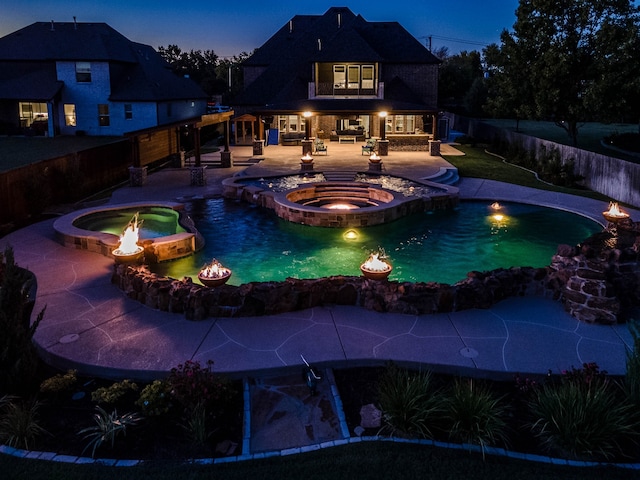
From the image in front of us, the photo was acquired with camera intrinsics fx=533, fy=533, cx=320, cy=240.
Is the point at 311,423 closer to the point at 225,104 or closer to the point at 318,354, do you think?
the point at 318,354

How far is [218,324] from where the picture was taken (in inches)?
352

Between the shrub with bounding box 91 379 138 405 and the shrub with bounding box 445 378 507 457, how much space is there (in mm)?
4072

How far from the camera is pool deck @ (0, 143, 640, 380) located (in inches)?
300

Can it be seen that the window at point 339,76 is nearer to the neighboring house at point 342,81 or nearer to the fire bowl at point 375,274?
the neighboring house at point 342,81

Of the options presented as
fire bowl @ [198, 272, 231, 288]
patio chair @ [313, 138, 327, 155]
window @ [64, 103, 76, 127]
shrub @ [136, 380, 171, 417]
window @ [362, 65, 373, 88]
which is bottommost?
shrub @ [136, 380, 171, 417]

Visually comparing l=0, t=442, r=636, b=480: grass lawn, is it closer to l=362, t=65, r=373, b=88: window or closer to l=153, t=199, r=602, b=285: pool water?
l=153, t=199, r=602, b=285: pool water

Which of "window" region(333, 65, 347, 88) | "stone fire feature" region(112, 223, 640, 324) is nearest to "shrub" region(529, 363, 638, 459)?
"stone fire feature" region(112, 223, 640, 324)

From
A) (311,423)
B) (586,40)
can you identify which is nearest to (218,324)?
(311,423)

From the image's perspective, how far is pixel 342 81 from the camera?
37.2m

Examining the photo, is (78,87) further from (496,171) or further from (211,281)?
(211,281)

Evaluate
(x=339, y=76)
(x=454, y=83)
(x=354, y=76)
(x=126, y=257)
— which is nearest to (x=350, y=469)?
(x=126, y=257)

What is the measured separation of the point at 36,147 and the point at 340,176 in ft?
71.4

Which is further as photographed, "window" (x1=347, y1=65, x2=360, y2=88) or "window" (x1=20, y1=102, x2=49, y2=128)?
"window" (x1=20, y1=102, x2=49, y2=128)

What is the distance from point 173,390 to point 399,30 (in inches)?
1574
